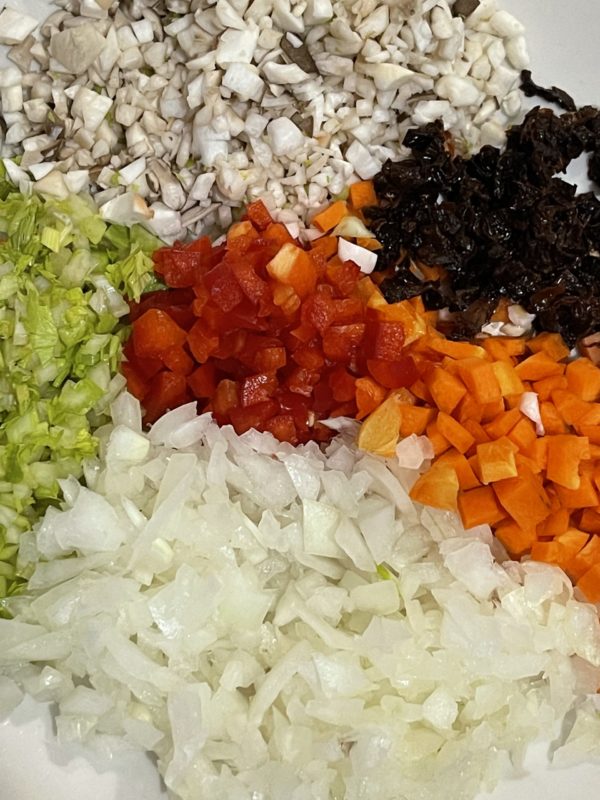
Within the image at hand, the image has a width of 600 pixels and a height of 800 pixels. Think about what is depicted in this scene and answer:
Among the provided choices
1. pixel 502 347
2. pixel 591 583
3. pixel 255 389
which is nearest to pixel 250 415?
pixel 255 389

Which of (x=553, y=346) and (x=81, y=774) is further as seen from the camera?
(x=553, y=346)

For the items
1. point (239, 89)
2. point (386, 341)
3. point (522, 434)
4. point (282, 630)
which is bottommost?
point (282, 630)

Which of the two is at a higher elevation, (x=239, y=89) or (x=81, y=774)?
(x=239, y=89)

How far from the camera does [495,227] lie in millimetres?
1779

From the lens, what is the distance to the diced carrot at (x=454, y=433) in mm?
1690

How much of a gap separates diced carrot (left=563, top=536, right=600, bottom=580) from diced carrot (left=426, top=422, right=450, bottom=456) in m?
0.36

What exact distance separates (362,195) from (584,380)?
0.65 meters

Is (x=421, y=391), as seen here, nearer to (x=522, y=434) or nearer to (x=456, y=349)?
(x=456, y=349)

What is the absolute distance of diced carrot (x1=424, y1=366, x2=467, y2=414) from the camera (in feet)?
5.53

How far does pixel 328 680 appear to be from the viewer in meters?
1.54

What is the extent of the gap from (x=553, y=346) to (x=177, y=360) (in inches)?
33.8

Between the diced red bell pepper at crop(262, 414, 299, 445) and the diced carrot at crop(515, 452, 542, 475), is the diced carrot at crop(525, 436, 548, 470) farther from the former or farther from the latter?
the diced red bell pepper at crop(262, 414, 299, 445)

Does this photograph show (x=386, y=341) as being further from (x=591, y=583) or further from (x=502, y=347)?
(x=591, y=583)

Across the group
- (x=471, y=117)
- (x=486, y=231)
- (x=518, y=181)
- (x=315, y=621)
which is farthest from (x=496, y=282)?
(x=315, y=621)
